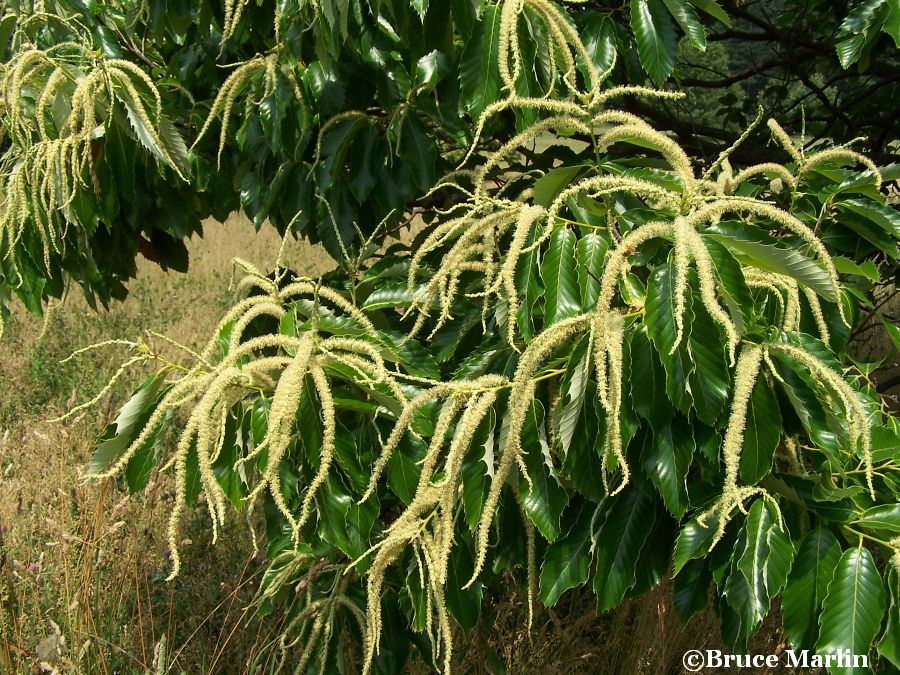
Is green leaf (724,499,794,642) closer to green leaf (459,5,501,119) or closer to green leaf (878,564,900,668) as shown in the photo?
green leaf (878,564,900,668)

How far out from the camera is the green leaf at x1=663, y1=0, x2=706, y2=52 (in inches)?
64.4

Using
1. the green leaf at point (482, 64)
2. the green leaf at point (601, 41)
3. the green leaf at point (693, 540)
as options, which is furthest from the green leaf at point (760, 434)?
the green leaf at point (601, 41)

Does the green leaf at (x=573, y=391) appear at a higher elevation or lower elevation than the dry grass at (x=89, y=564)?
higher

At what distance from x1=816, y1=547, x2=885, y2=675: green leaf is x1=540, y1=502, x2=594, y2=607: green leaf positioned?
360 mm

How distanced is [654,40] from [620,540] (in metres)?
1.06

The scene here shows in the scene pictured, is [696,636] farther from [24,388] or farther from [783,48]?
[24,388]

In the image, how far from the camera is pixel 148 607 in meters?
2.92

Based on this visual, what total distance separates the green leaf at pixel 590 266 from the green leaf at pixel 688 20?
0.62 m

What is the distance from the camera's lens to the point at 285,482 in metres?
1.37

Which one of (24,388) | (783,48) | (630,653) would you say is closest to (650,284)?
(630,653)

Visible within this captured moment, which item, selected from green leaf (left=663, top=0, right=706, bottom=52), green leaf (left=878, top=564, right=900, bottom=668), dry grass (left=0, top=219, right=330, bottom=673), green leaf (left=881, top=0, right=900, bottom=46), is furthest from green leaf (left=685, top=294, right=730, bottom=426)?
dry grass (left=0, top=219, right=330, bottom=673)

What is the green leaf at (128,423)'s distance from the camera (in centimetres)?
140

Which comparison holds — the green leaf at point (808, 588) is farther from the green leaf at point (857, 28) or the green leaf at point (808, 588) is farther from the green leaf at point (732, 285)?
the green leaf at point (857, 28)

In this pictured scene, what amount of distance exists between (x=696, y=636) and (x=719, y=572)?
5.58 feet
